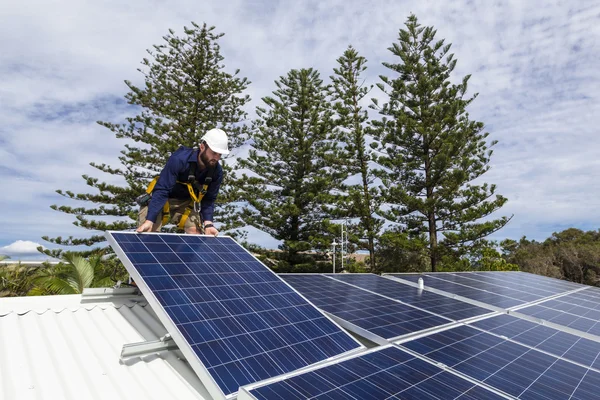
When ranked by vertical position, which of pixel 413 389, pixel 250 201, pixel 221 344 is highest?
pixel 250 201

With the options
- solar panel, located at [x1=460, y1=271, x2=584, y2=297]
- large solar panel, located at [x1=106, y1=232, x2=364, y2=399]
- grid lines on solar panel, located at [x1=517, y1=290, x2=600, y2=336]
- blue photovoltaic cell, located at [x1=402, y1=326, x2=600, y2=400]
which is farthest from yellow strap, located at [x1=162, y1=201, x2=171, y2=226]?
solar panel, located at [x1=460, y1=271, x2=584, y2=297]

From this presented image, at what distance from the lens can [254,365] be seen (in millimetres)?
2451

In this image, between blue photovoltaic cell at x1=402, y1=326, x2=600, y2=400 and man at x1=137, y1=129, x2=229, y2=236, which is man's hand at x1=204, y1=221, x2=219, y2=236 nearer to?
man at x1=137, y1=129, x2=229, y2=236

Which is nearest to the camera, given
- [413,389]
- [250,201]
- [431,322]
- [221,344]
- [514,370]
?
[413,389]

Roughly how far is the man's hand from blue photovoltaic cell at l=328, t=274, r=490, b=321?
2.48 m

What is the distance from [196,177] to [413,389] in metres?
3.46

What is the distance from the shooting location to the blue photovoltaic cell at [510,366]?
2.63 meters

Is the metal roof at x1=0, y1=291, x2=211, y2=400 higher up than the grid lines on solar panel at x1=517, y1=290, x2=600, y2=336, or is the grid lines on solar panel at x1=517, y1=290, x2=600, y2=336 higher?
the grid lines on solar panel at x1=517, y1=290, x2=600, y2=336

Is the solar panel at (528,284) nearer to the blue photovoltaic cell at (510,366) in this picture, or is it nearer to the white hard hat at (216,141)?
the blue photovoltaic cell at (510,366)

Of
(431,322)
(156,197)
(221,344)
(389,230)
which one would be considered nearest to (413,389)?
(221,344)

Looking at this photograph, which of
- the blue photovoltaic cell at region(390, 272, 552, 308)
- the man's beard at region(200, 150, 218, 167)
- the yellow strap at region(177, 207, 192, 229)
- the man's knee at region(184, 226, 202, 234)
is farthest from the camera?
the blue photovoltaic cell at region(390, 272, 552, 308)

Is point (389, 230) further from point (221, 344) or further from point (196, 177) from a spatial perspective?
point (221, 344)

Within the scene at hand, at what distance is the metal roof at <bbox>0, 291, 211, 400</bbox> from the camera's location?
238 centimetres

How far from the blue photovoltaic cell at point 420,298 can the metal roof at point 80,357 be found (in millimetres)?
3229
